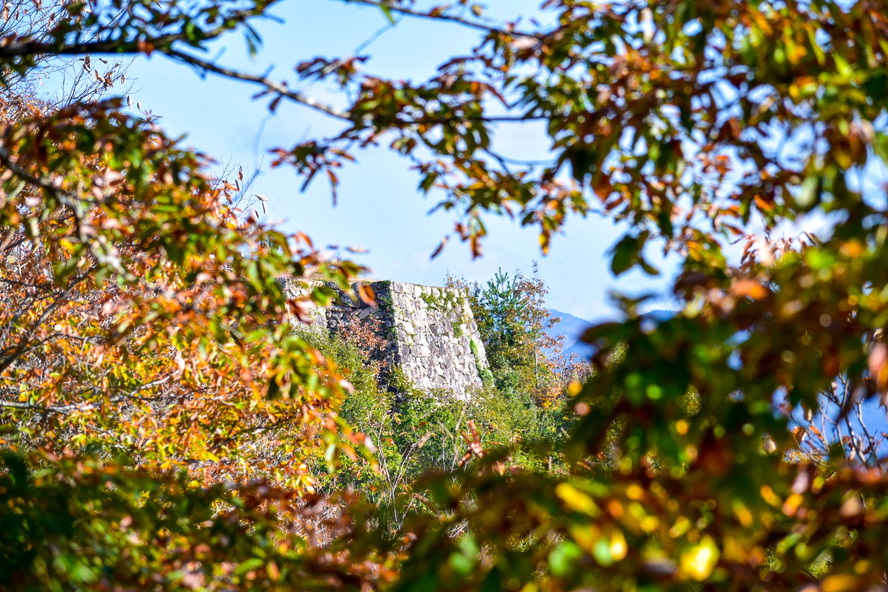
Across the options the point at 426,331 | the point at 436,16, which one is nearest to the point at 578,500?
the point at 436,16

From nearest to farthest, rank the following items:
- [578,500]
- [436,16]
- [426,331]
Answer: [578,500] → [436,16] → [426,331]

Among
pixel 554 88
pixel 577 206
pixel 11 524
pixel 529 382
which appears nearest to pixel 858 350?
pixel 554 88

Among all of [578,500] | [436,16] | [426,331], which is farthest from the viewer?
[426,331]

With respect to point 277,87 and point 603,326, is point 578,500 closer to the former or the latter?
point 603,326

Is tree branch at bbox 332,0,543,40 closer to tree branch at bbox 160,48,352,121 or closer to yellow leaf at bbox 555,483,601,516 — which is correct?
tree branch at bbox 160,48,352,121

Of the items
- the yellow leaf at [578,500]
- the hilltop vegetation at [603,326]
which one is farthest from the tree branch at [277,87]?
the yellow leaf at [578,500]

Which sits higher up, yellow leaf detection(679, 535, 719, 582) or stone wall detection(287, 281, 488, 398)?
stone wall detection(287, 281, 488, 398)

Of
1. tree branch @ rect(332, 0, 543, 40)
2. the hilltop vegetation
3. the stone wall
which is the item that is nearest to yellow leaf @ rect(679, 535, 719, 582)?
the hilltop vegetation

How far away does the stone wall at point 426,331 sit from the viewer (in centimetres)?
1427

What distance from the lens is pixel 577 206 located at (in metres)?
2.34

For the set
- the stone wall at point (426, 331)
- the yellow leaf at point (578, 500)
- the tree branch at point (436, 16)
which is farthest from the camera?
→ the stone wall at point (426, 331)

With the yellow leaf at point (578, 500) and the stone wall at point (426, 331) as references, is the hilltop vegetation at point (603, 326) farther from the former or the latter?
the stone wall at point (426, 331)

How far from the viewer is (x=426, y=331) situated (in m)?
15.1

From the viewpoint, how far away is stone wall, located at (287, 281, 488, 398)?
1427 centimetres
